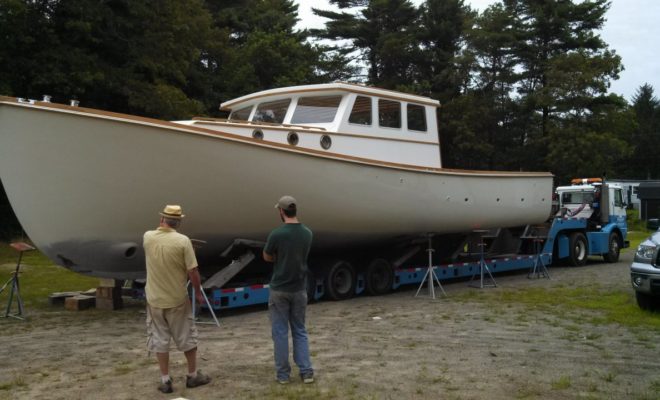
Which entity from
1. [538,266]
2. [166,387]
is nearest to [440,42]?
[538,266]

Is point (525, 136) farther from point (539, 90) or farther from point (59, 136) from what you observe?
point (59, 136)

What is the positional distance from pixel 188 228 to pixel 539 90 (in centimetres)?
2979

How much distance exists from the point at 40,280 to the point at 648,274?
1082cm

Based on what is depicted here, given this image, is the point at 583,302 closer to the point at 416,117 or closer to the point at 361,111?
the point at 416,117

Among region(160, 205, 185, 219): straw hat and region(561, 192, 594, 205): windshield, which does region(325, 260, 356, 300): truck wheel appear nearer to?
region(160, 205, 185, 219): straw hat

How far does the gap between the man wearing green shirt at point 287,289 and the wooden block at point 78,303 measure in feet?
16.7

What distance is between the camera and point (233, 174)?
7891 mm

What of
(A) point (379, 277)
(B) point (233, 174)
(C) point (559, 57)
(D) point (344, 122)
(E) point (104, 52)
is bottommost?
(A) point (379, 277)

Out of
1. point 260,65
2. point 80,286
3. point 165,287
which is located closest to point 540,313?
point 165,287

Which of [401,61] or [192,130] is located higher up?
[401,61]

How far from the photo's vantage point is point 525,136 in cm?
3678

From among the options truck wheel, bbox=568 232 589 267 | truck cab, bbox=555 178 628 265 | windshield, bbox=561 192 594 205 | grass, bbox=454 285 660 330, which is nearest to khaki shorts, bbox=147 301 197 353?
grass, bbox=454 285 660 330

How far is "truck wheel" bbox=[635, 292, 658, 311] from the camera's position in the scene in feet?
27.9

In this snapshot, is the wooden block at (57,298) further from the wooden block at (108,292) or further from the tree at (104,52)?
the tree at (104,52)
